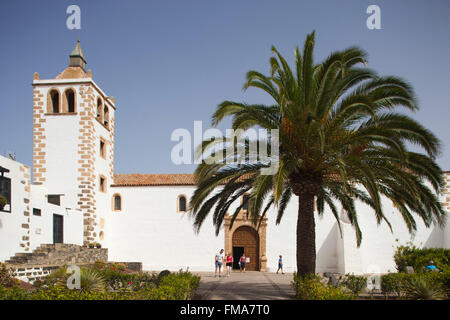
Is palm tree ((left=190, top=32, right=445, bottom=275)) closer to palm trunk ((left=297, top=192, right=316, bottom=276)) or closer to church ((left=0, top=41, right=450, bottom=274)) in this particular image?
palm trunk ((left=297, top=192, right=316, bottom=276))

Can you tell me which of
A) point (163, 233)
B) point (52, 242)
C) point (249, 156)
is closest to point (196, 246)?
point (163, 233)

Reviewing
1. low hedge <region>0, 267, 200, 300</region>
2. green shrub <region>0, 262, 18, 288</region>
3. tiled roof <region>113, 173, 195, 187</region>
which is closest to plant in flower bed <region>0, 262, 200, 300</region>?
low hedge <region>0, 267, 200, 300</region>

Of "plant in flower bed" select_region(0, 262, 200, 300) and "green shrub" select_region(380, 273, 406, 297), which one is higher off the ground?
"plant in flower bed" select_region(0, 262, 200, 300)

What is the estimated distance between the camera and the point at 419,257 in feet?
68.4

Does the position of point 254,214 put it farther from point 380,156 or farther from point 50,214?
point 50,214

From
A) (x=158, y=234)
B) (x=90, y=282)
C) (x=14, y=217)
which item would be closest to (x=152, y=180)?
(x=158, y=234)

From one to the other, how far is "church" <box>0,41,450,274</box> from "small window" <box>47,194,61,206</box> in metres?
0.05

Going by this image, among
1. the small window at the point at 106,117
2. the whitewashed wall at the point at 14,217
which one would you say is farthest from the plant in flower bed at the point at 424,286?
the small window at the point at 106,117

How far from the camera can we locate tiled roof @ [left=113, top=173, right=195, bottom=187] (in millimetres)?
29312

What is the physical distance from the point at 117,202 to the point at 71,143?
5.34 metres

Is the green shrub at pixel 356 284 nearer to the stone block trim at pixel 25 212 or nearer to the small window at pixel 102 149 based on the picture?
the stone block trim at pixel 25 212
